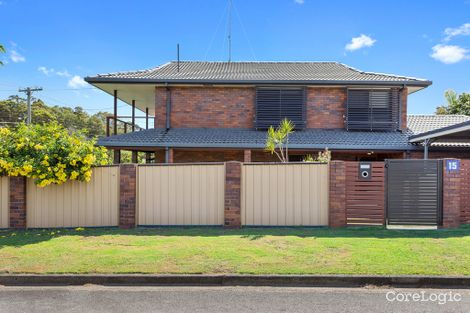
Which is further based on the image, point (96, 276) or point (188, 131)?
point (188, 131)

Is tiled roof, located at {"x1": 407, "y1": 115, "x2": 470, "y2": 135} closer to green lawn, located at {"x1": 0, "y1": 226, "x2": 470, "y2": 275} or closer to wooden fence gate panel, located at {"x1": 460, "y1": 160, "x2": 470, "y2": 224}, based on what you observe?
wooden fence gate panel, located at {"x1": 460, "y1": 160, "x2": 470, "y2": 224}

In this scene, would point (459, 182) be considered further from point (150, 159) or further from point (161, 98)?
point (150, 159)

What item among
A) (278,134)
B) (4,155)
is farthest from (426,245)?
(4,155)

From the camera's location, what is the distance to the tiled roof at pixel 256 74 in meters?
12.5

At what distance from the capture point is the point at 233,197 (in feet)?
24.9

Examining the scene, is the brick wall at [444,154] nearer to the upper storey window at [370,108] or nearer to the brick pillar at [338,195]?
the upper storey window at [370,108]

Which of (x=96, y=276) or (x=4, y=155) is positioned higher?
(x=4, y=155)

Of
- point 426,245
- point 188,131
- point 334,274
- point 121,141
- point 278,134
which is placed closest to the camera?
point 334,274

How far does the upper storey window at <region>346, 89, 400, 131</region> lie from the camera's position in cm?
1295

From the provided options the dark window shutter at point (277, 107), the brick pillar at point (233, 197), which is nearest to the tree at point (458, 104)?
the dark window shutter at point (277, 107)

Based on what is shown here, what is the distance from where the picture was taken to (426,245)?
593 centimetres

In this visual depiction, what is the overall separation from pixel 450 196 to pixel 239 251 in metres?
5.14

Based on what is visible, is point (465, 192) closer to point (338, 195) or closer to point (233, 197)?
point (338, 195)

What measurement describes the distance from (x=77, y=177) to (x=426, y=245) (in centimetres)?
721
